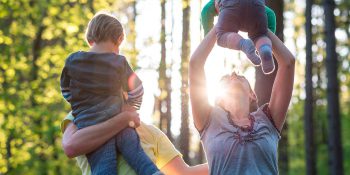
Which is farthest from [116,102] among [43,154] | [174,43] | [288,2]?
[288,2]

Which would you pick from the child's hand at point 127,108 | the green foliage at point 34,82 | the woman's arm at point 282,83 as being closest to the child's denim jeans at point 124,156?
the child's hand at point 127,108

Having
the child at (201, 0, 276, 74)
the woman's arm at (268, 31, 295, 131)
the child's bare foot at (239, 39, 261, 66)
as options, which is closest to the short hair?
the child at (201, 0, 276, 74)

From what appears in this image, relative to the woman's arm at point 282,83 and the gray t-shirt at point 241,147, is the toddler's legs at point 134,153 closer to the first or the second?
the gray t-shirt at point 241,147

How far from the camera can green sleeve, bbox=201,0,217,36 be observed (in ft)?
12.5

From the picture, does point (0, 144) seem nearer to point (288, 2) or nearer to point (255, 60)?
point (255, 60)

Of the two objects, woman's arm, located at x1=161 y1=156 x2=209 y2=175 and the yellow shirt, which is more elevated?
the yellow shirt

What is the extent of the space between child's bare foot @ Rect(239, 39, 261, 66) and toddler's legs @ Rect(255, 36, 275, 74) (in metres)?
0.07

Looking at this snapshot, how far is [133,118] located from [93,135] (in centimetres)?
26

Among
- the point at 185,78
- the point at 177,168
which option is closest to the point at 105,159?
the point at 177,168

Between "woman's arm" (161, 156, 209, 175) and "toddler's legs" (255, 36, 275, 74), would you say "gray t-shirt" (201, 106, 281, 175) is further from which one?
"toddler's legs" (255, 36, 275, 74)

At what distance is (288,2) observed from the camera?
27656 mm

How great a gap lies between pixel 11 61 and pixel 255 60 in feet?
37.7

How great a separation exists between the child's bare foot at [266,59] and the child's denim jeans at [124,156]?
2.81 feet

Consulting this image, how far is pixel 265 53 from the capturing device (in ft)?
10.7
